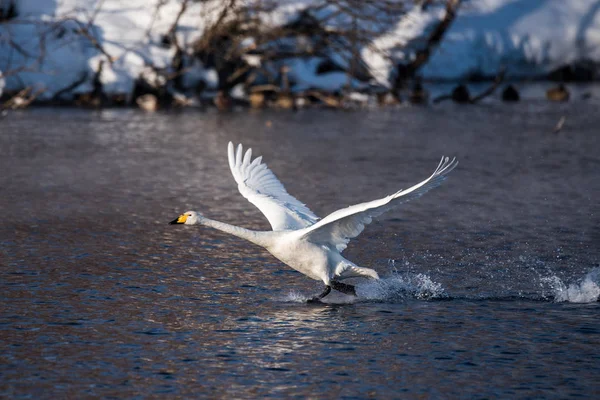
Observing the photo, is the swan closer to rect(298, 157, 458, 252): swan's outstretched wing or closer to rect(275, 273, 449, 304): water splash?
rect(298, 157, 458, 252): swan's outstretched wing

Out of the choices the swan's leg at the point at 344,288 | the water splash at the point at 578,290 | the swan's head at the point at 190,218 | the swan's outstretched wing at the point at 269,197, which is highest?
the swan's outstretched wing at the point at 269,197

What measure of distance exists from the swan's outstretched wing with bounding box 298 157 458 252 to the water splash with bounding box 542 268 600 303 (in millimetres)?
1495

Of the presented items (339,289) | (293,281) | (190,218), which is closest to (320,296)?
(339,289)

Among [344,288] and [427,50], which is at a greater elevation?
[427,50]

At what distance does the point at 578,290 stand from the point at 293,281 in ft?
8.27

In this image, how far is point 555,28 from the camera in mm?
35562

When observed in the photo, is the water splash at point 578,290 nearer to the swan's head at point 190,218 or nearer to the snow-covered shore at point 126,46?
the swan's head at point 190,218

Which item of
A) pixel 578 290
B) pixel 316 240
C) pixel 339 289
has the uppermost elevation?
pixel 316 240

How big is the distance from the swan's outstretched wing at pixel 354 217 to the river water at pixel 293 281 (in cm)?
58

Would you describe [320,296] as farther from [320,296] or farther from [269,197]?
[269,197]

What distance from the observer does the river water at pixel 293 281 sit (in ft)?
22.3

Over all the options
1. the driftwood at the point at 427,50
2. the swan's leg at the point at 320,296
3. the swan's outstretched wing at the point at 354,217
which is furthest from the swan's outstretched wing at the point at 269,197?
the driftwood at the point at 427,50

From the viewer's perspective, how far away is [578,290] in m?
8.91

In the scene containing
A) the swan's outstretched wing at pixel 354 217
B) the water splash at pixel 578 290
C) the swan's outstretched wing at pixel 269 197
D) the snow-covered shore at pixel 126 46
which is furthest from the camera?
the snow-covered shore at pixel 126 46
